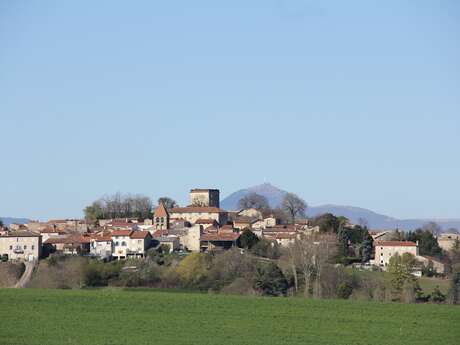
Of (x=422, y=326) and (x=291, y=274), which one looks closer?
(x=422, y=326)

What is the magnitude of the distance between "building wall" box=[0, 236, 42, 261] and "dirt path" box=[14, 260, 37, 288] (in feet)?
14.8

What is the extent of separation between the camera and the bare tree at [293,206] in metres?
97.2

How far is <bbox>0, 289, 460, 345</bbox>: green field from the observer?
67.9 ft

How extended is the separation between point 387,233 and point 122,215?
27230 mm

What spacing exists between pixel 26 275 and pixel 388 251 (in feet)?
82.6

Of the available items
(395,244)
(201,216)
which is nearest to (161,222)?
(201,216)

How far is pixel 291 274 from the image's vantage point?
4869 centimetres

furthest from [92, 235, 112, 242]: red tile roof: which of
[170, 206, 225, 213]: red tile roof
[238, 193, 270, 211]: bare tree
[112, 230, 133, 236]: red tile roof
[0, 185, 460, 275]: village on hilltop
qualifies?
[238, 193, 270, 211]: bare tree

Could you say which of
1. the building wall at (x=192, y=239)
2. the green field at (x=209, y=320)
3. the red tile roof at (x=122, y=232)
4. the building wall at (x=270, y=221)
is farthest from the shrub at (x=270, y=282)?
the building wall at (x=270, y=221)

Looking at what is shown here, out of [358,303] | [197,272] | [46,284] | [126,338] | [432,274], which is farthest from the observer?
[432,274]

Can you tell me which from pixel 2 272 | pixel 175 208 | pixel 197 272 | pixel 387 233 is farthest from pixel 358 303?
pixel 175 208

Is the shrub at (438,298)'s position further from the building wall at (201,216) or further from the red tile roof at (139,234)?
the building wall at (201,216)

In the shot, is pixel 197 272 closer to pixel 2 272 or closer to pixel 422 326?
pixel 2 272

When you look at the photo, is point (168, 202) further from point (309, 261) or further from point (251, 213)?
point (309, 261)
